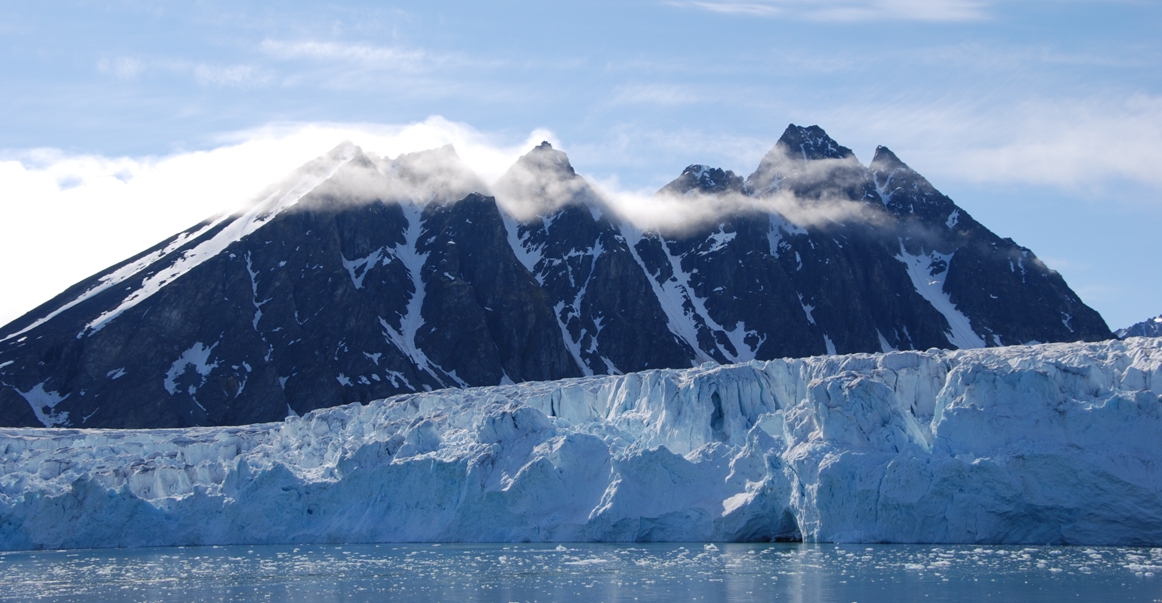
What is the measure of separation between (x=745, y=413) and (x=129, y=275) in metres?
97.9

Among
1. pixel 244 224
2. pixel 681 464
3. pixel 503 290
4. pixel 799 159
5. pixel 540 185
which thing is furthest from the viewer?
pixel 799 159

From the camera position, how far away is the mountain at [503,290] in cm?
10694

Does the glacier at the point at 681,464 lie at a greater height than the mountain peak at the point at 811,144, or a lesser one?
lesser

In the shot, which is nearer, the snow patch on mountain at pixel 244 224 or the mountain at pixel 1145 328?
the snow patch on mountain at pixel 244 224

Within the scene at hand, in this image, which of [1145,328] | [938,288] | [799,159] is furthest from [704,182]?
[1145,328]

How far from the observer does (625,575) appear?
30.4m

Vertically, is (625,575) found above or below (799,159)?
below

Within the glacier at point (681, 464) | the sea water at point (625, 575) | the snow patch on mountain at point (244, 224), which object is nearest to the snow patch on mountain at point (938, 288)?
the snow patch on mountain at point (244, 224)

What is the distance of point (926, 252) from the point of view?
16162 centimetres

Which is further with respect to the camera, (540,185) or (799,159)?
(799,159)

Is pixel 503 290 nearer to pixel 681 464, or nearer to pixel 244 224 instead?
pixel 244 224

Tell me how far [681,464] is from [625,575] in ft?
29.5

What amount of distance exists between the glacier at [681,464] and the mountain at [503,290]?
56.6 metres

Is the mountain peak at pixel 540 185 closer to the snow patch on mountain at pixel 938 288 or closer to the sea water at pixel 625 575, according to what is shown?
the snow patch on mountain at pixel 938 288
